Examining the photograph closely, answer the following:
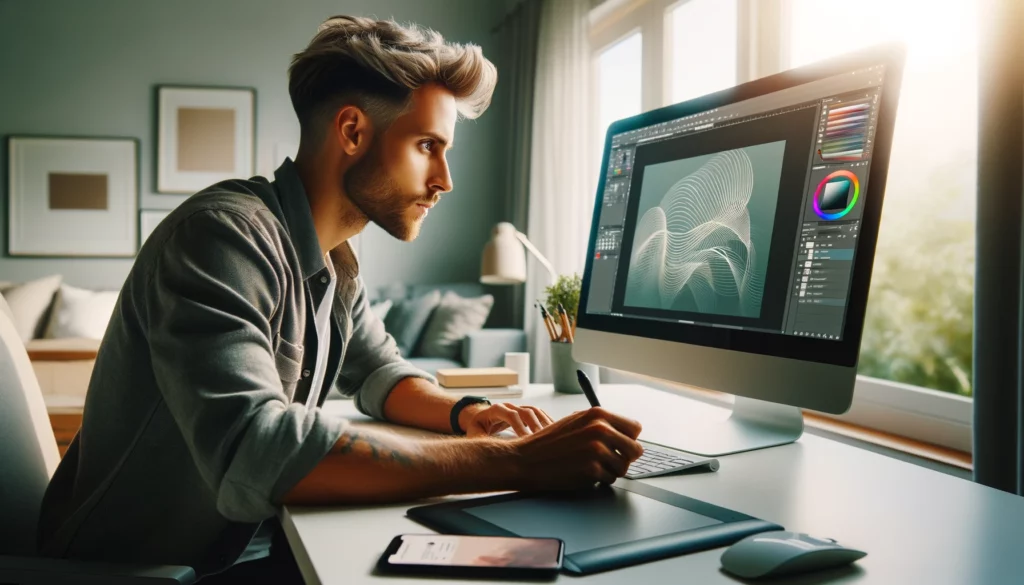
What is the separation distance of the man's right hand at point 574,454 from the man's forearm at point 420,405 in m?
0.34

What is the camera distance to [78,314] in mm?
4305

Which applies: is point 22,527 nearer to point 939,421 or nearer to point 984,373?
point 984,373

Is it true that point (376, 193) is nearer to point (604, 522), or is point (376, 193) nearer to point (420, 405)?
point (420, 405)

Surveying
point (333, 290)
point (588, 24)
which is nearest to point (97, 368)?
point (333, 290)

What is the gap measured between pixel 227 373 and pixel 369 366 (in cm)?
61

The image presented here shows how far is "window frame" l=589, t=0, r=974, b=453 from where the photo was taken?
173 centimetres

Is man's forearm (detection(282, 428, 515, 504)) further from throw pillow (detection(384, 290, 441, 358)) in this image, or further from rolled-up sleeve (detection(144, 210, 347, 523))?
throw pillow (detection(384, 290, 441, 358))

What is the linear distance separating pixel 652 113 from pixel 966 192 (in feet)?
3.42

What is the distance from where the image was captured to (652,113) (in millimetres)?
1209

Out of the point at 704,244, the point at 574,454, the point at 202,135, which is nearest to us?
the point at 574,454

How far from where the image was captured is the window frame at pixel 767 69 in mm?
1730

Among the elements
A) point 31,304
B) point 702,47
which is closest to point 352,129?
point 702,47

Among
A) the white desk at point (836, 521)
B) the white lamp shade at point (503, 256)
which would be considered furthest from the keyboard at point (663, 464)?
the white lamp shade at point (503, 256)

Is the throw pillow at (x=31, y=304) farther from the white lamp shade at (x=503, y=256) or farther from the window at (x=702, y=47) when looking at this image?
the window at (x=702, y=47)
